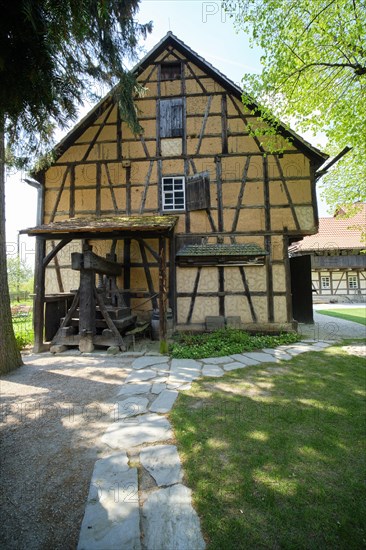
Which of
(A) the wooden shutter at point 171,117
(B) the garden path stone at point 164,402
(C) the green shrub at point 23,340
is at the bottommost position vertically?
(B) the garden path stone at point 164,402

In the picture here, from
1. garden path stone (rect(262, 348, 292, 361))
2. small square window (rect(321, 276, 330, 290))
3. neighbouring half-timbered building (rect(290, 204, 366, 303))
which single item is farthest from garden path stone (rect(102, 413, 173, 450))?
small square window (rect(321, 276, 330, 290))

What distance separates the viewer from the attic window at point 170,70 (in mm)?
8922

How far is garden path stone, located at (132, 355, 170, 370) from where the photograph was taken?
5.09 m

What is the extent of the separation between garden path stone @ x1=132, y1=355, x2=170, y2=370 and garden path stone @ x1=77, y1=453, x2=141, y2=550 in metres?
2.79

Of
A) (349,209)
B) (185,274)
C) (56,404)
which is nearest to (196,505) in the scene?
(56,404)

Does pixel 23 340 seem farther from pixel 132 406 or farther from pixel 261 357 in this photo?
pixel 261 357

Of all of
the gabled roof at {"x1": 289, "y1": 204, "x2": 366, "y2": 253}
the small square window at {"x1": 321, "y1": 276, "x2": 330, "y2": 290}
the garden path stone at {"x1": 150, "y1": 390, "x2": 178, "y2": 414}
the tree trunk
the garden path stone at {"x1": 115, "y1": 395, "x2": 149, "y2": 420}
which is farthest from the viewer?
the small square window at {"x1": 321, "y1": 276, "x2": 330, "y2": 290}

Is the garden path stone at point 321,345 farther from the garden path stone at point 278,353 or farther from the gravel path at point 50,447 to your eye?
the gravel path at point 50,447

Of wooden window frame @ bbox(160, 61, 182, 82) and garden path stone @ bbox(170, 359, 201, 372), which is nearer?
garden path stone @ bbox(170, 359, 201, 372)

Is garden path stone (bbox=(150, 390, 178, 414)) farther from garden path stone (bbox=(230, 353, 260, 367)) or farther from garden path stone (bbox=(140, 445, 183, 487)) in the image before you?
garden path stone (bbox=(230, 353, 260, 367))

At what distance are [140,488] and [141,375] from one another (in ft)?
8.50

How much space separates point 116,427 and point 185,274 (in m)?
5.82

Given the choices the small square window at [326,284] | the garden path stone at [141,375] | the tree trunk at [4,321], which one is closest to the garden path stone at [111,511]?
the garden path stone at [141,375]

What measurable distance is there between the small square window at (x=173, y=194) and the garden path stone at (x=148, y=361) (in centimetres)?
520
